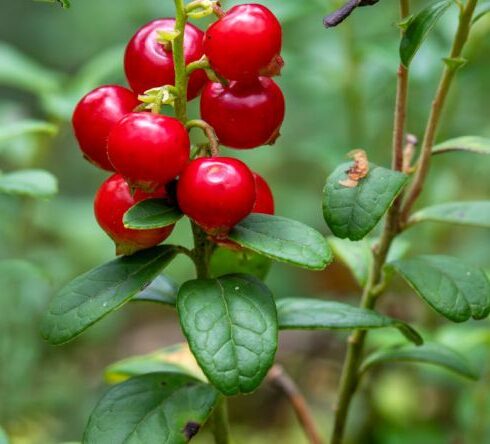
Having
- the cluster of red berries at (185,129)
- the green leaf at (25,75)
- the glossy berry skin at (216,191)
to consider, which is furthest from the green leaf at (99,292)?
the green leaf at (25,75)

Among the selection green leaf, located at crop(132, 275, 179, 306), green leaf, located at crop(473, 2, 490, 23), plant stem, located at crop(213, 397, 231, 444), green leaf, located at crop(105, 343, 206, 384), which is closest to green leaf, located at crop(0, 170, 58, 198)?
green leaf, located at crop(132, 275, 179, 306)

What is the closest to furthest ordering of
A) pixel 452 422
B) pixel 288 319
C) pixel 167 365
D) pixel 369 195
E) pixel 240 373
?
pixel 240 373
pixel 369 195
pixel 288 319
pixel 167 365
pixel 452 422

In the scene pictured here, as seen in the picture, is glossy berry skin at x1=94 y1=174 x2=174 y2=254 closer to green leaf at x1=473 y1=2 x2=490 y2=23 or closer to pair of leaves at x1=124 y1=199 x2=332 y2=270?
pair of leaves at x1=124 y1=199 x2=332 y2=270

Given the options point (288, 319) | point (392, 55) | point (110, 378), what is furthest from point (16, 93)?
point (288, 319)

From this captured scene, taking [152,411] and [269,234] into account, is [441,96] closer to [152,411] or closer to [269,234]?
[269,234]

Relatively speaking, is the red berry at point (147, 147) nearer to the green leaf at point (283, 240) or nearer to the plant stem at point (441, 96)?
the green leaf at point (283, 240)

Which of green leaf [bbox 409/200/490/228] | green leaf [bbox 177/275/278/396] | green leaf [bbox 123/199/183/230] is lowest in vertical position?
green leaf [bbox 409/200/490/228]

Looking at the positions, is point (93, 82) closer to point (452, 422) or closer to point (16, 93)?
point (452, 422)
